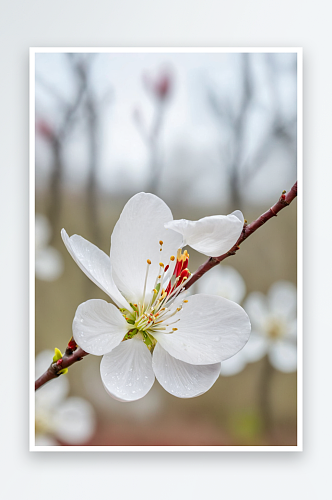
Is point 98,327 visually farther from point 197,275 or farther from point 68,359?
point 197,275

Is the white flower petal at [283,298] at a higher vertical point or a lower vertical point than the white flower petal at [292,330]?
higher

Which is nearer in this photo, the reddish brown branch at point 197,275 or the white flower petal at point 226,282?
the reddish brown branch at point 197,275

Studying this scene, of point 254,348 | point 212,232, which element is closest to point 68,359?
point 212,232

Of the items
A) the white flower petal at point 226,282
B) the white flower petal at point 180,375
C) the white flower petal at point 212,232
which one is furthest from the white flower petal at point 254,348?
the white flower petal at point 212,232

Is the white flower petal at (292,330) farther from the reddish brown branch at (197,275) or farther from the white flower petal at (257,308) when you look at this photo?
the reddish brown branch at (197,275)
